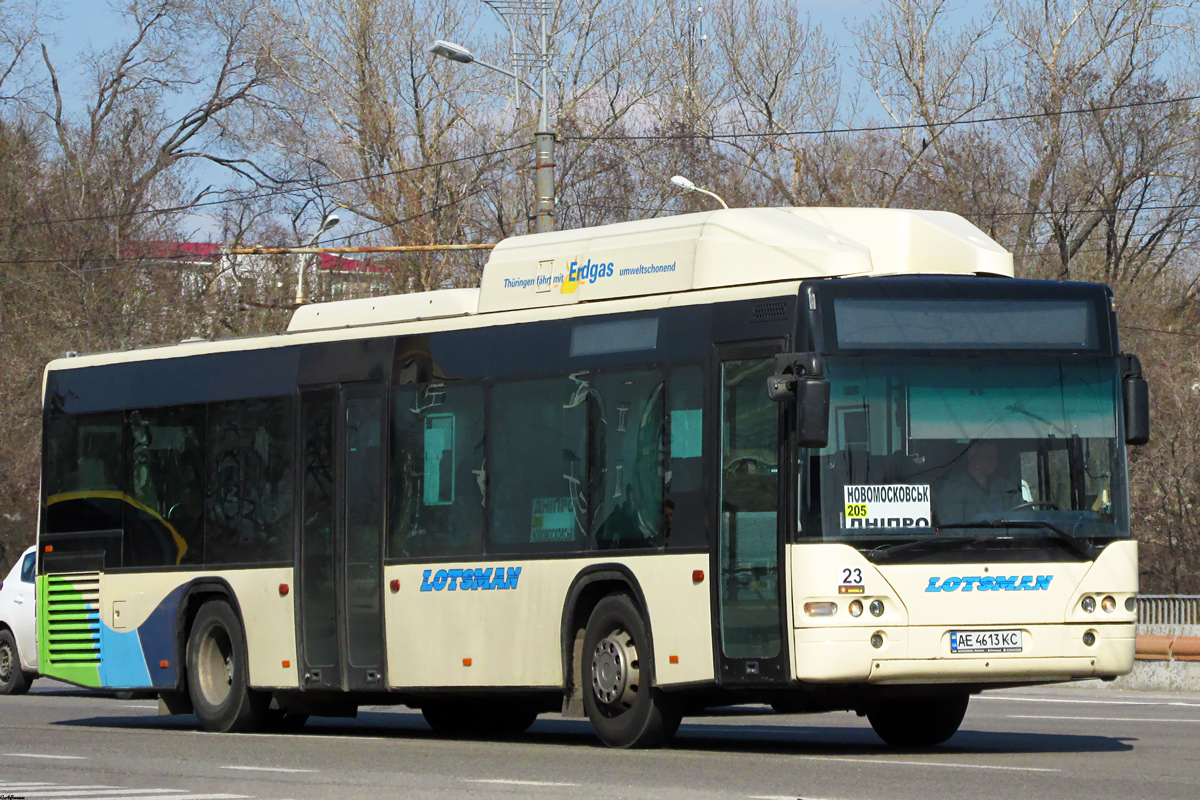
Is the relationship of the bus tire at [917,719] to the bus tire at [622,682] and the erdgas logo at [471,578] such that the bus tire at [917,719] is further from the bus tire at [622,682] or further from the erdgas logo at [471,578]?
the erdgas logo at [471,578]

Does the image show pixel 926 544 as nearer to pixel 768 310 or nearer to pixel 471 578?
pixel 768 310

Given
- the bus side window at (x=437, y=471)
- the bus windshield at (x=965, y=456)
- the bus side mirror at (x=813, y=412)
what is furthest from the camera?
the bus side window at (x=437, y=471)

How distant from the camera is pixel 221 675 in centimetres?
1739

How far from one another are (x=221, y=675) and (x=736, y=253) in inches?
263

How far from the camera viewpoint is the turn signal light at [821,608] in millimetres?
12023

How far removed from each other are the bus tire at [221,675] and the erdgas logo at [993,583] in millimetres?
6950

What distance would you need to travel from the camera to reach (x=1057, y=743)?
14.0 m

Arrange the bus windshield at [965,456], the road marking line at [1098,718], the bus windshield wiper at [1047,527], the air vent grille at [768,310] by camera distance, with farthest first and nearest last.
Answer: the road marking line at [1098,718], the air vent grille at [768,310], the bus windshield wiper at [1047,527], the bus windshield at [965,456]

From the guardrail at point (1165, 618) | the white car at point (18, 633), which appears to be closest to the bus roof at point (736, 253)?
the guardrail at point (1165, 618)

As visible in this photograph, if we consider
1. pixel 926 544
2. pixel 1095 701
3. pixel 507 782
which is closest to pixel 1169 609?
pixel 1095 701

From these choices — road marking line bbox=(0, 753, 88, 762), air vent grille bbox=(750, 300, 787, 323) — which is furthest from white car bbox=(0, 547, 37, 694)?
air vent grille bbox=(750, 300, 787, 323)

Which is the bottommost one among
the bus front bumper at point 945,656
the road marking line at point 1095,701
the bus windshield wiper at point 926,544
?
the road marking line at point 1095,701

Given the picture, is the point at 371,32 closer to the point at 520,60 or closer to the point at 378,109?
the point at 378,109

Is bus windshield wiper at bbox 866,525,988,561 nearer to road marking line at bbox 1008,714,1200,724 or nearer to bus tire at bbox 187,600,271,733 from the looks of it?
road marking line at bbox 1008,714,1200,724
